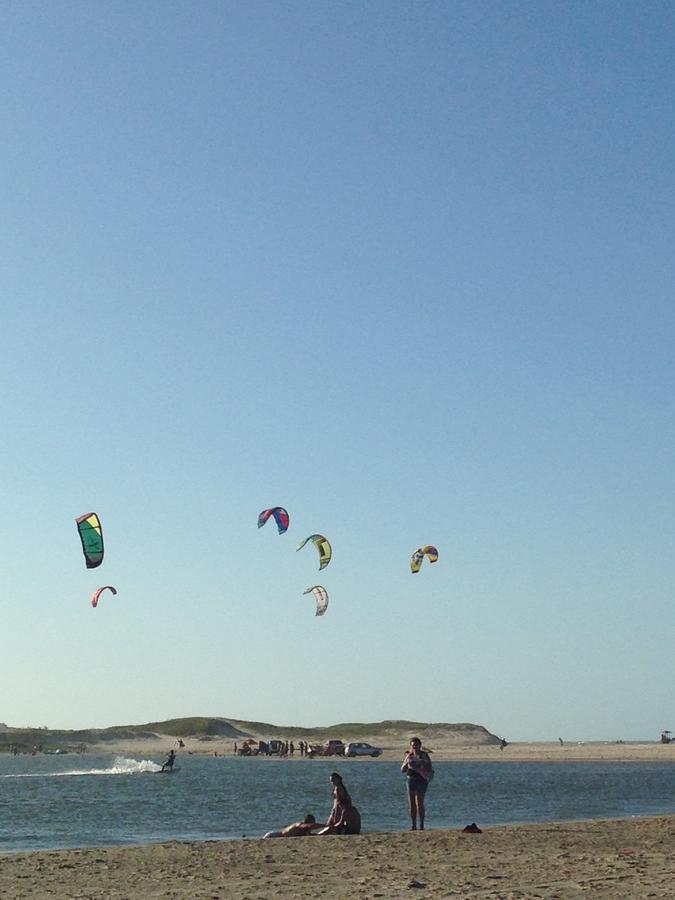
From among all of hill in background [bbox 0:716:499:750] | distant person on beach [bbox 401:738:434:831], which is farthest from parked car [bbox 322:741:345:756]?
distant person on beach [bbox 401:738:434:831]

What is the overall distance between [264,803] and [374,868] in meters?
18.9

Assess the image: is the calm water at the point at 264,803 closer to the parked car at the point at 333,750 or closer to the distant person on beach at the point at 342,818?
the distant person on beach at the point at 342,818

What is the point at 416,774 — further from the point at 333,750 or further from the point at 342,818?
the point at 333,750

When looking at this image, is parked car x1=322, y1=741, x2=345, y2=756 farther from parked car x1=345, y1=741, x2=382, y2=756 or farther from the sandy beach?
parked car x1=345, y1=741, x2=382, y2=756

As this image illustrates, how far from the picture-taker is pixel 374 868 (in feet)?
38.7

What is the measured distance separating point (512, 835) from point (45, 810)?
55.7ft

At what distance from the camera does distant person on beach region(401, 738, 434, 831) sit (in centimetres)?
1620

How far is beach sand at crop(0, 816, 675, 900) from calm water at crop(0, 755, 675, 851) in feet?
17.8

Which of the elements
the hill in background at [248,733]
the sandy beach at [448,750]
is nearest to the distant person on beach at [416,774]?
the sandy beach at [448,750]

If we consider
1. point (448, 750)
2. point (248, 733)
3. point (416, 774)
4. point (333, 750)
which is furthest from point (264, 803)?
point (248, 733)

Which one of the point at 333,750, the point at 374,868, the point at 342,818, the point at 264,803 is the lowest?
the point at 264,803

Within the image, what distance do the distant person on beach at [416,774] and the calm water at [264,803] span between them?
388cm

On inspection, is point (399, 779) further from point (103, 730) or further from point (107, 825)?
point (103, 730)

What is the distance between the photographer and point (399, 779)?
4531 cm
